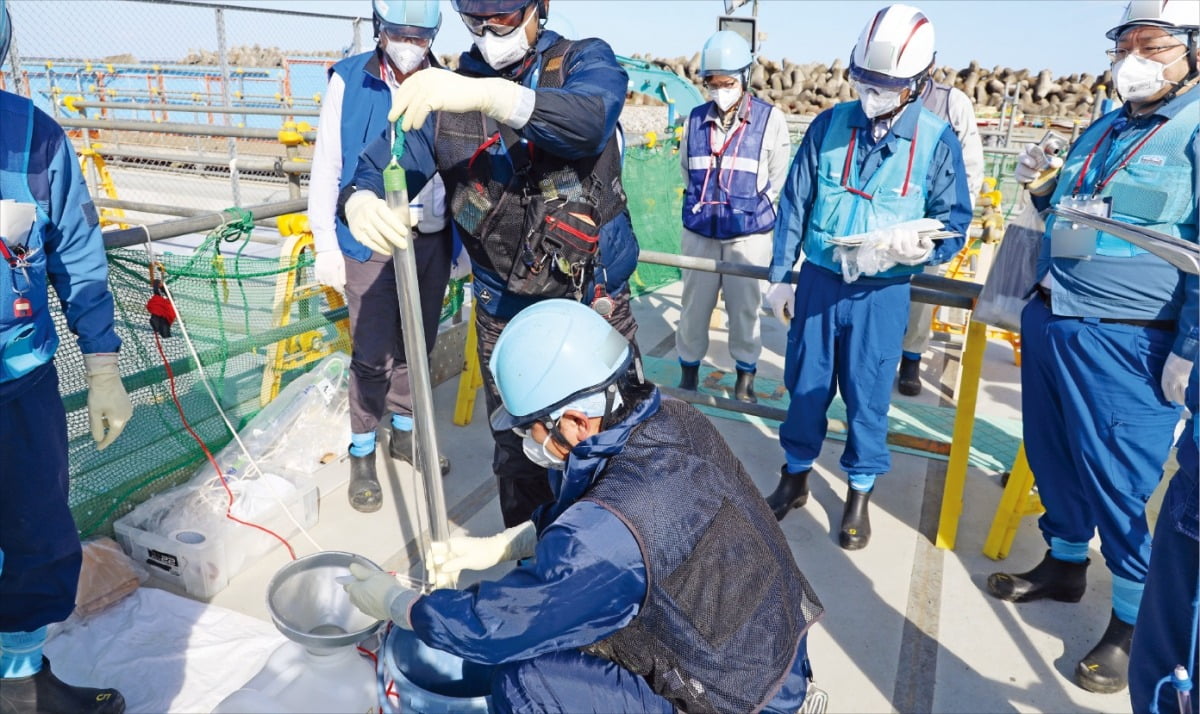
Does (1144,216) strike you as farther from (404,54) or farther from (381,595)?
(404,54)

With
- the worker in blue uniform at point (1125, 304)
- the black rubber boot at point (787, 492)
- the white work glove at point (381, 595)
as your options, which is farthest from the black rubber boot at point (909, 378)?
the white work glove at point (381, 595)

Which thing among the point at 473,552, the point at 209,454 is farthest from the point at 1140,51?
the point at 209,454

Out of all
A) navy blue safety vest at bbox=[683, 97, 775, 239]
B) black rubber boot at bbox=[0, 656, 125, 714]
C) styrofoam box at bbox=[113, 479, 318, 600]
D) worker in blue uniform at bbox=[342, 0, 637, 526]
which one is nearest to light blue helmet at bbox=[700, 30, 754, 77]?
navy blue safety vest at bbox=[683, 97, 775, 239]

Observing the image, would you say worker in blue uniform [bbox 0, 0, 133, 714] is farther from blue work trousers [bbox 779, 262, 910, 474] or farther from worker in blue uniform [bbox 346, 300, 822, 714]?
blue work trousers [bbox 779, 262, 910, 474]

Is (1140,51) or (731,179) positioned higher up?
(1140,51)

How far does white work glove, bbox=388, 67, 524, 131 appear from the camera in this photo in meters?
2.01

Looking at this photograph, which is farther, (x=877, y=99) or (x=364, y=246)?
(x=364, y=246)

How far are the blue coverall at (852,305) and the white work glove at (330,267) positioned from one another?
67.2 inches

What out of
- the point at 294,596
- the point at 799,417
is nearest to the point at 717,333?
the point at 799,417

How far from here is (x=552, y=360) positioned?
170cm

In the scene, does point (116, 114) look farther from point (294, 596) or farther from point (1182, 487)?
point (1182, 487)

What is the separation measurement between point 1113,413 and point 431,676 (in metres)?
2.09

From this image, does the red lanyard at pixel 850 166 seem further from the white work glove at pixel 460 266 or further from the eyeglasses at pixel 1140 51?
the white work glove at pixel 460 266

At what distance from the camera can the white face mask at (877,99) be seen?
2.94 m
